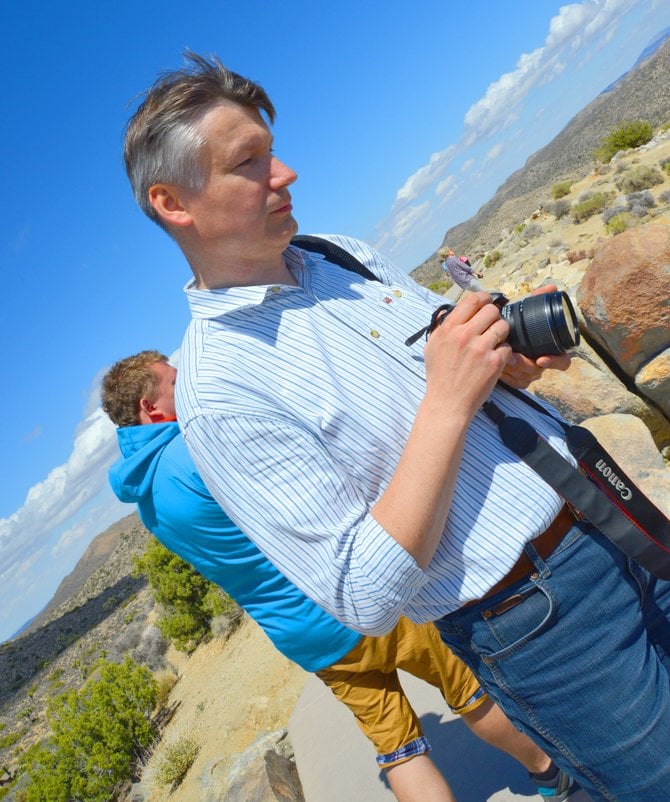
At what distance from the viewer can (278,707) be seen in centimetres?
604

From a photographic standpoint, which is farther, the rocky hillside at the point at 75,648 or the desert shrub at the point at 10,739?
the desert shrub at the point at 10,739

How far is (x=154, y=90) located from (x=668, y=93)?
40197 mm

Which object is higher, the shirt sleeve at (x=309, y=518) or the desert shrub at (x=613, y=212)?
the shirt sleeve at (x=309, y=518)

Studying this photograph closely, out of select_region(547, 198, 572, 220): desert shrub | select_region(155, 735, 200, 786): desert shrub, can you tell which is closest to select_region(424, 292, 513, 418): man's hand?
select_region(155, 735, 200, 786): desert shrub

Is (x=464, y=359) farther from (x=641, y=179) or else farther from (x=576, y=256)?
(x=641, y=179)

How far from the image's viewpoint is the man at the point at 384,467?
3.78 feet

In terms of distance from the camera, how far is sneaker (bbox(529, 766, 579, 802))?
2.20 m

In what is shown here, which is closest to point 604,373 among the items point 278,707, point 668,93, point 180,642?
point 278,707

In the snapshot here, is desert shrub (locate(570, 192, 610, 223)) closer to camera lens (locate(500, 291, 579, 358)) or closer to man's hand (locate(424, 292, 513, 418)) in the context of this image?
camera lens (locate(500, 291, 579, 358))

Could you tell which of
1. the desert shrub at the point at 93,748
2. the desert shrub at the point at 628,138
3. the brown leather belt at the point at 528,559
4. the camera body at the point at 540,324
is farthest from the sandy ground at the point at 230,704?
the desert shrub at the point at 628,138

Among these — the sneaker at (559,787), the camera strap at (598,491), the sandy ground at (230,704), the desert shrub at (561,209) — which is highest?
the camera strap at (598,491)

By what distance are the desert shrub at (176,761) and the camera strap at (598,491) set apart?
6563 millimetres

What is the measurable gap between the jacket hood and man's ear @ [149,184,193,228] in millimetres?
1201

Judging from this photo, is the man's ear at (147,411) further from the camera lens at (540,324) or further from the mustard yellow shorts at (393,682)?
the camera lens at (540,324)
